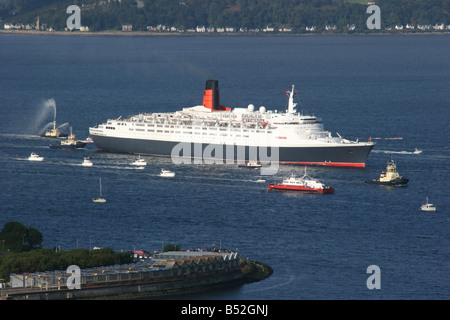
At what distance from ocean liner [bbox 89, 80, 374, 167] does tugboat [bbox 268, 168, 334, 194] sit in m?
12.1

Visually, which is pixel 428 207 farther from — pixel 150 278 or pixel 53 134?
pixel 53 134

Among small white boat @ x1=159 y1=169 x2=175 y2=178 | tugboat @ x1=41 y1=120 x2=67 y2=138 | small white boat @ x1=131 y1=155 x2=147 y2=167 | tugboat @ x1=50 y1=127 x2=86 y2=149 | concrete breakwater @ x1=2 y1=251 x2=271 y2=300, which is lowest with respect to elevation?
concrete breakwater @ x1=2 y1=251 x2=271 y2=300

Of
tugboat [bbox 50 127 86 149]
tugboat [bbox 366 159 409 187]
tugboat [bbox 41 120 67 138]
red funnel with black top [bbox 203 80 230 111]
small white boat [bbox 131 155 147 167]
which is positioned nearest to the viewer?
tugboat [bbox 366 159 409 187]

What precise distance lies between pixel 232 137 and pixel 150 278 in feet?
158

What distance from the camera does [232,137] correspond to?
108875 millimetres

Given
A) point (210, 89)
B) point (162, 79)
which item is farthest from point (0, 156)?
point (162, 79)

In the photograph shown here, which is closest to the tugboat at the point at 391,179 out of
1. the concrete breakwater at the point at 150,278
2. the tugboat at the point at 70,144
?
the concrete breakwater at the point at 150,278

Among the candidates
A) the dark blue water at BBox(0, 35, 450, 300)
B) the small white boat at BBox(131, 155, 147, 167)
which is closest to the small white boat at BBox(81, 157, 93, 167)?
the dark blue water at BBox(0, 35, 450, 300)

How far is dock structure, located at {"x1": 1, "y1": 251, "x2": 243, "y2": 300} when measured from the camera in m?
59.0

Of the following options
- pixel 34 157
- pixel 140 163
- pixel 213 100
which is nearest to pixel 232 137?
pixel 213 100

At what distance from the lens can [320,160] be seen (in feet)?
341

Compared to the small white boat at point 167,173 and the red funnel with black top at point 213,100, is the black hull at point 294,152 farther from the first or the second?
the small white boat at point 167,173

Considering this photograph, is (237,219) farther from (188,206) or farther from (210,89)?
(210,89)

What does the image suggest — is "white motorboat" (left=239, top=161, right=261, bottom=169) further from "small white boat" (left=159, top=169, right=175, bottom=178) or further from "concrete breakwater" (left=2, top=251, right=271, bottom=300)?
"concrete breakwater" (left=2, top=251, right=271, bottom=300)
